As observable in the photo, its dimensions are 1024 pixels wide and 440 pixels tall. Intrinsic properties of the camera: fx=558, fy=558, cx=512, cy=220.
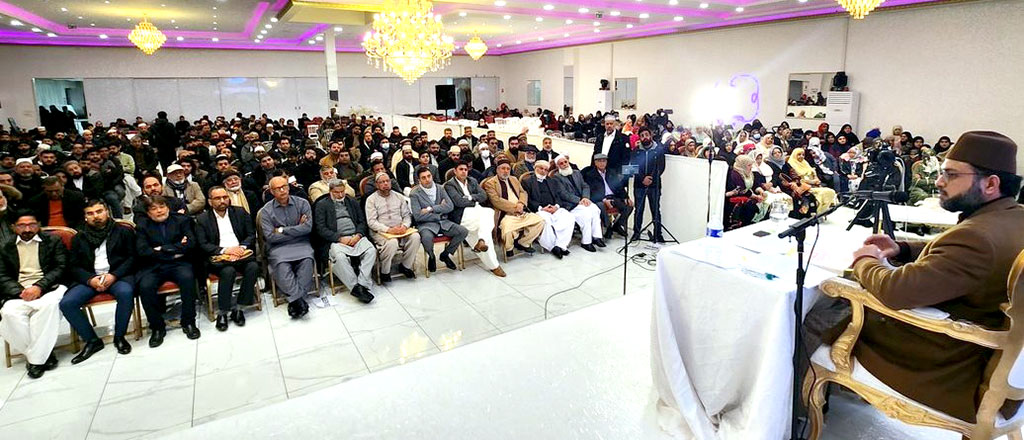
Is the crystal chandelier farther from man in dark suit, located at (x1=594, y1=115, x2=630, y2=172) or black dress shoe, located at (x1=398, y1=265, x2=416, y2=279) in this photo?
man in dark suit, located at (x1=594, y1=115, x2=630, y2=172)

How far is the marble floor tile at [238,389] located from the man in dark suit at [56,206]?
2.72 m

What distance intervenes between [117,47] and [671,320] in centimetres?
1907

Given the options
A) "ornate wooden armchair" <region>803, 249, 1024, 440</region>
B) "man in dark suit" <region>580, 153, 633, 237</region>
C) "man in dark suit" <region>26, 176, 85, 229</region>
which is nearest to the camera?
"ornate wooden armchair" <region>803, 249, 1024, 440</region>

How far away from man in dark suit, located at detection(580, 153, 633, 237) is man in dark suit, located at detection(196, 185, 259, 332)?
147 inches

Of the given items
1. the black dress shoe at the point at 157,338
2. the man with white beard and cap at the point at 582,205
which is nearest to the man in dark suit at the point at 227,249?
the black dress shoe at the point at 157,338

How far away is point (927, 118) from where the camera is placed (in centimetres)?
966

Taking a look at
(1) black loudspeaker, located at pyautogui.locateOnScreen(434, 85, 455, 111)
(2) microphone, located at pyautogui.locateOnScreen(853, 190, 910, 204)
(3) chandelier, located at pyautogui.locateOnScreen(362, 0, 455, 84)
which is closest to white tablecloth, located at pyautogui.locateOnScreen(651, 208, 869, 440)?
(2) microphone, located at pyautogui.locateOnScreen(853, 190, 910, 204)

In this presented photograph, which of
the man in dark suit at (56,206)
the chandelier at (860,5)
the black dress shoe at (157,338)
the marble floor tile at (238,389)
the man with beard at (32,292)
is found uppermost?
the chandelier at (860,5)

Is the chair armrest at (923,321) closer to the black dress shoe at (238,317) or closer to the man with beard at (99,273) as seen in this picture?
the black dress shoe at (238,317)

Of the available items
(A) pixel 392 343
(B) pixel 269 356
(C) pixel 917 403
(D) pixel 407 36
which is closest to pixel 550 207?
(A) pixel 392 343

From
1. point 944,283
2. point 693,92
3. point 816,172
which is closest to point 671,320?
point 944,283

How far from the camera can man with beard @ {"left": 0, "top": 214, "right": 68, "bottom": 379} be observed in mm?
3605

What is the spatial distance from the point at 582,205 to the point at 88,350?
457cm

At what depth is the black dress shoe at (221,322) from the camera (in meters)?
4.20
